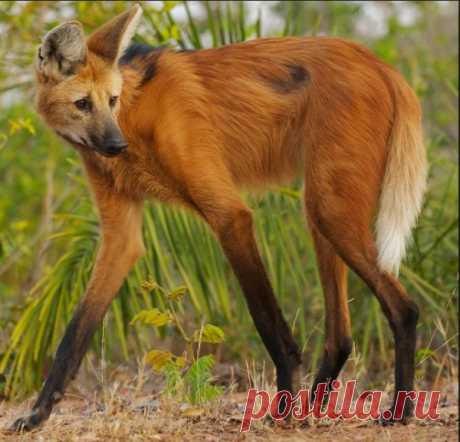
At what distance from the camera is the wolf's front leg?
325 cm

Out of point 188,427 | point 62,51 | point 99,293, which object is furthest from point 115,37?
point 188,427

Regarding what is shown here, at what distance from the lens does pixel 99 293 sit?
356cm

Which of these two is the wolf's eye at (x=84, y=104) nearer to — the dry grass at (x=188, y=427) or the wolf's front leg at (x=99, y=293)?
the wolf's front leg at (x=99, y=293)

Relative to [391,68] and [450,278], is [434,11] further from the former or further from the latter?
[391,68]

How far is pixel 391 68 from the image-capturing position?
147 inches

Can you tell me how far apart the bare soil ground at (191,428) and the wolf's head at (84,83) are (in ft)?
3.16

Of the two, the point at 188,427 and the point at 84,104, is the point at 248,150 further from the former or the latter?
the point at 188,427

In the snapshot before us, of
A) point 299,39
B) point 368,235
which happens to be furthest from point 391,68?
point 368,235

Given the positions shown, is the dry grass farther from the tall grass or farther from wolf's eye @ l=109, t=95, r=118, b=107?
wolf's eye @ l=109, t=95, r=118, b=107

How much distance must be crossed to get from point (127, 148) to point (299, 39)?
0.89 m

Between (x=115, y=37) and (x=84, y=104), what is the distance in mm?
312

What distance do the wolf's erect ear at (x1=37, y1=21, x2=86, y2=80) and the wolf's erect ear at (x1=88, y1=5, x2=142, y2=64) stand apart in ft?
0.40

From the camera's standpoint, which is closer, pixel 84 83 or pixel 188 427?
pixel 188 427

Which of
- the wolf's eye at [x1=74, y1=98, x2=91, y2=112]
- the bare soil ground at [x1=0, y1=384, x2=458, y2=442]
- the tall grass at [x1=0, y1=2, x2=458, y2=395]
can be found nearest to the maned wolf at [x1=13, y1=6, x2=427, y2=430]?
the wolf's eye at [x1=74, y1=98, x2=91, y2=112]
